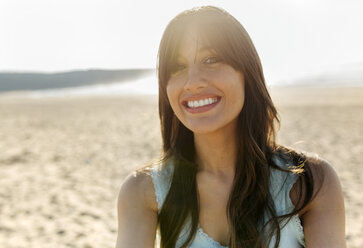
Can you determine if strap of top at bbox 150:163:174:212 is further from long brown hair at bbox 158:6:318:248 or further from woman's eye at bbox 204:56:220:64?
woman's eye at bbox 204:56:220:64

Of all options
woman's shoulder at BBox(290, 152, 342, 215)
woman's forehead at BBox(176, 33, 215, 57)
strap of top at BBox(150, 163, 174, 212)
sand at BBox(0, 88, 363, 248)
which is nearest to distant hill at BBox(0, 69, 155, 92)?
sand at BBox(0, 88, 363, 248)

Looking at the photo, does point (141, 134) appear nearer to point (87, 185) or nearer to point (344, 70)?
point (87, 185)

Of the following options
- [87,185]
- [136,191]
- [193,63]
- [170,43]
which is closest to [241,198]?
[136,191]

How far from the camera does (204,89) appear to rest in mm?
1723

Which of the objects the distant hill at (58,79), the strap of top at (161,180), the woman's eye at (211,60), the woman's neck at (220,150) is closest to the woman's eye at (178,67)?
the woman's eye at (211,60)

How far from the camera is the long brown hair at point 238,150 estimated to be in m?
1.71

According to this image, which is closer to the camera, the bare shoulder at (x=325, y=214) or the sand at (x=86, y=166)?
the bare shoulder at (x=325, y=214)

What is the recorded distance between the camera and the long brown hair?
171cm

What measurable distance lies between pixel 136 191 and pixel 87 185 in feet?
15.9

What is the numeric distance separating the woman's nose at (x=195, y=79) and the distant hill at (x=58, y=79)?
52204mm

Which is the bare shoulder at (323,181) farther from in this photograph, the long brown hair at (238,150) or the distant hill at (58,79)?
the distant hill at (58,79)

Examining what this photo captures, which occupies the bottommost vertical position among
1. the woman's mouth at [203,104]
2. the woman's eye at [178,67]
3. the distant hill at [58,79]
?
the distant hill at [58,79]

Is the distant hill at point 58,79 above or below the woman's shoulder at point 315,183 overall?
below

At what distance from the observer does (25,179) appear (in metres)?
6.86
